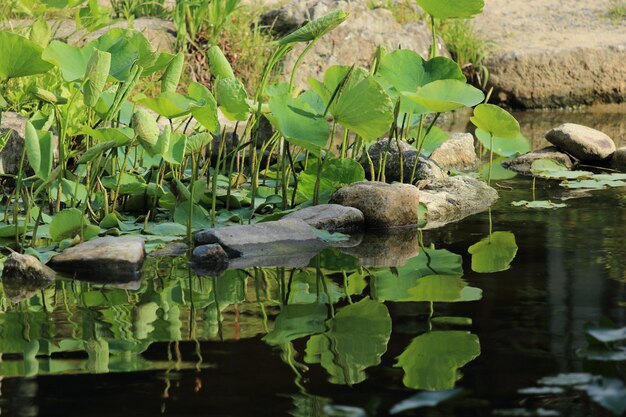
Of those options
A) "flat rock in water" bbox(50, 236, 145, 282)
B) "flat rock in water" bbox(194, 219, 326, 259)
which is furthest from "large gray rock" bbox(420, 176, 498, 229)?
"flat rock in water" bbox(50, 236, 145, 282)

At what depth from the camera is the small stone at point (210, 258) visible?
3.19 m

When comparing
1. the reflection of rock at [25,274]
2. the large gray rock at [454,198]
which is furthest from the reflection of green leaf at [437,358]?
the large gray rock at [454,198]

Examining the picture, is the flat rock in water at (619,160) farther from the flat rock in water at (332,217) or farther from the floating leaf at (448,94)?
the flat rock in water at (332,217)

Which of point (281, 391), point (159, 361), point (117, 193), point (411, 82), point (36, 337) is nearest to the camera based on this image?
point (281, 391)

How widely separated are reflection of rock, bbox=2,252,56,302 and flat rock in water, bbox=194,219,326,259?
556 millimetres

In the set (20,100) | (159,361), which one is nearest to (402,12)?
(20,100)

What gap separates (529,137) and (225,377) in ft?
16.1

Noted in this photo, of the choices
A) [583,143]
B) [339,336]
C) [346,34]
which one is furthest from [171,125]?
[346,34]

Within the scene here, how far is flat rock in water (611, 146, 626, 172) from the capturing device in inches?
208

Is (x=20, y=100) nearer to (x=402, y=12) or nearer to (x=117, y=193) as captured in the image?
(x=117, y=193)

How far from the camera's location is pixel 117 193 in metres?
3.77

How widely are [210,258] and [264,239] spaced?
227 millimetres

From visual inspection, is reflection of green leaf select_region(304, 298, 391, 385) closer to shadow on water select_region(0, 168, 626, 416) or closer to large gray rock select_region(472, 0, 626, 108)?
shadow on water select_region(0, 168, 626, 416)

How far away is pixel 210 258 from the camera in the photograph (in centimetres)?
322
